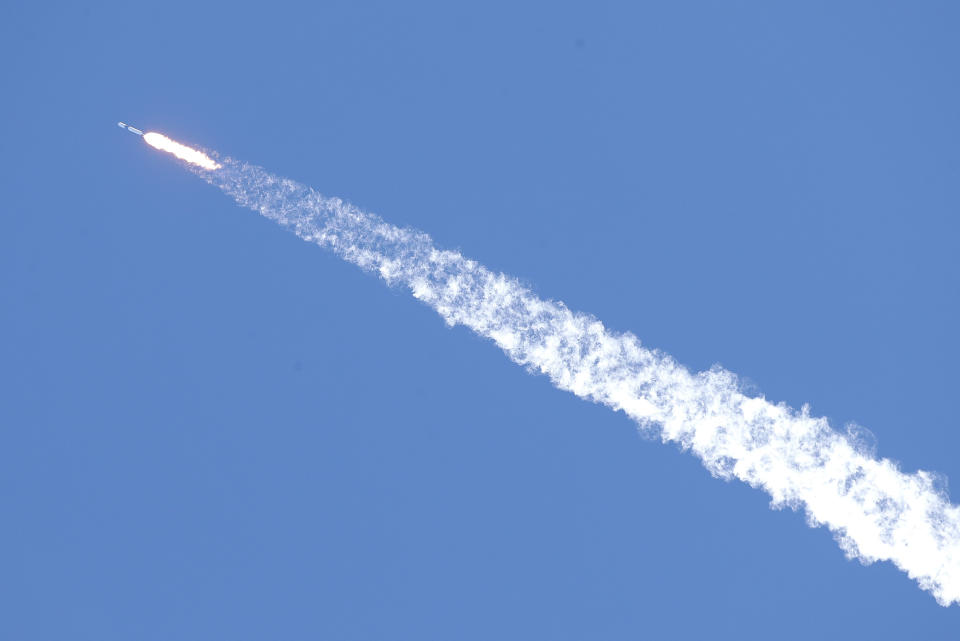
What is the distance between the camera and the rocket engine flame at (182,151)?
1557 cm

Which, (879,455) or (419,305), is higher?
(879,455)

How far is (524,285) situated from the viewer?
15.1 meters

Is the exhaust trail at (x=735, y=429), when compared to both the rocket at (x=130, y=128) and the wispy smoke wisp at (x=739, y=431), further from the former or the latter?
the rocket at (x=130, y=128)

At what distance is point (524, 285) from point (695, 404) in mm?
4504

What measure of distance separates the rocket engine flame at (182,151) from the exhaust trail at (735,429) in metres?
5.97

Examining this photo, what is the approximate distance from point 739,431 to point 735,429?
0.09 m

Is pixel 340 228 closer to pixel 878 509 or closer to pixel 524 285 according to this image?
pixel 524 285

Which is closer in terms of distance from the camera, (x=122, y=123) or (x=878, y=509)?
(x=878, y=509)

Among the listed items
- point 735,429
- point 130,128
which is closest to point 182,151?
point 130,128

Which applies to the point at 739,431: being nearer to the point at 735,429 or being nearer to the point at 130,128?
the point at 735,429

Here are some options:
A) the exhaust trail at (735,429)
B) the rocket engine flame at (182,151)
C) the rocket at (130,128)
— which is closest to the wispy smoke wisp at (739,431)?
the exhaust trail at (735,429)

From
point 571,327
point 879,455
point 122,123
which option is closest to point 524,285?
point 571,327

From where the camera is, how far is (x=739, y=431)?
48.3 feet

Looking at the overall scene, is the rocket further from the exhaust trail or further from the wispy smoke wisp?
the wispy smoke wisp
